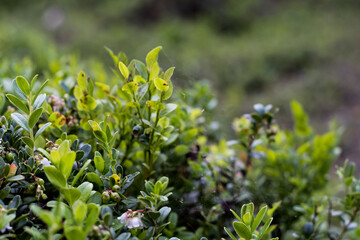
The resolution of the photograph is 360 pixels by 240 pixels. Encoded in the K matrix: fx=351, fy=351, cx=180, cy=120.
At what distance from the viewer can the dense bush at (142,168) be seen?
2.70 feet

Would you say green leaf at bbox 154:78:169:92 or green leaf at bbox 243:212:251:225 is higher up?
green leaf at bbox 154:78:169:92

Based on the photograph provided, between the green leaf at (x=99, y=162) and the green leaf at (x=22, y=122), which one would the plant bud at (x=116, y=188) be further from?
the green leaf at (x=22, y=122)

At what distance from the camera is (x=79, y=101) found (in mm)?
1149

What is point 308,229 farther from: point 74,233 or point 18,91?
point 18,91

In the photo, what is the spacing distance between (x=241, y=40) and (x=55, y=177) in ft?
22.5

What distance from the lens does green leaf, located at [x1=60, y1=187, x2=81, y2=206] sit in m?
0.77

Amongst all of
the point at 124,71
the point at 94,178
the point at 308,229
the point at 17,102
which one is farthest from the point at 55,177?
the point at 308,229

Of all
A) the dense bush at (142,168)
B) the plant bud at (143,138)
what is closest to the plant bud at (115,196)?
the dense bush at (142,168)

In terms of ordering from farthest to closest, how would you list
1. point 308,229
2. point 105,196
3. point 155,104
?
point 308,229, point 155,104, point 105,196

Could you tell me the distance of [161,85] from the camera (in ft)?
3.14

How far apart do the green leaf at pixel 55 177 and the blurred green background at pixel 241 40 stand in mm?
2796

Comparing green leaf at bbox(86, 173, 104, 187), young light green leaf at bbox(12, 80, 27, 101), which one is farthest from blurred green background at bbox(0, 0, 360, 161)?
green leaf at bbox(86, 173, 104, 187)

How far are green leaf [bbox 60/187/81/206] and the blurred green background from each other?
2.82 metres

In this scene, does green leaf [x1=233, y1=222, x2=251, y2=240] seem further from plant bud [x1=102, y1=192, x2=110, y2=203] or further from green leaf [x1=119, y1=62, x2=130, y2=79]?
green leaf [x1=119, y1=62, x2=130, y2=79]
